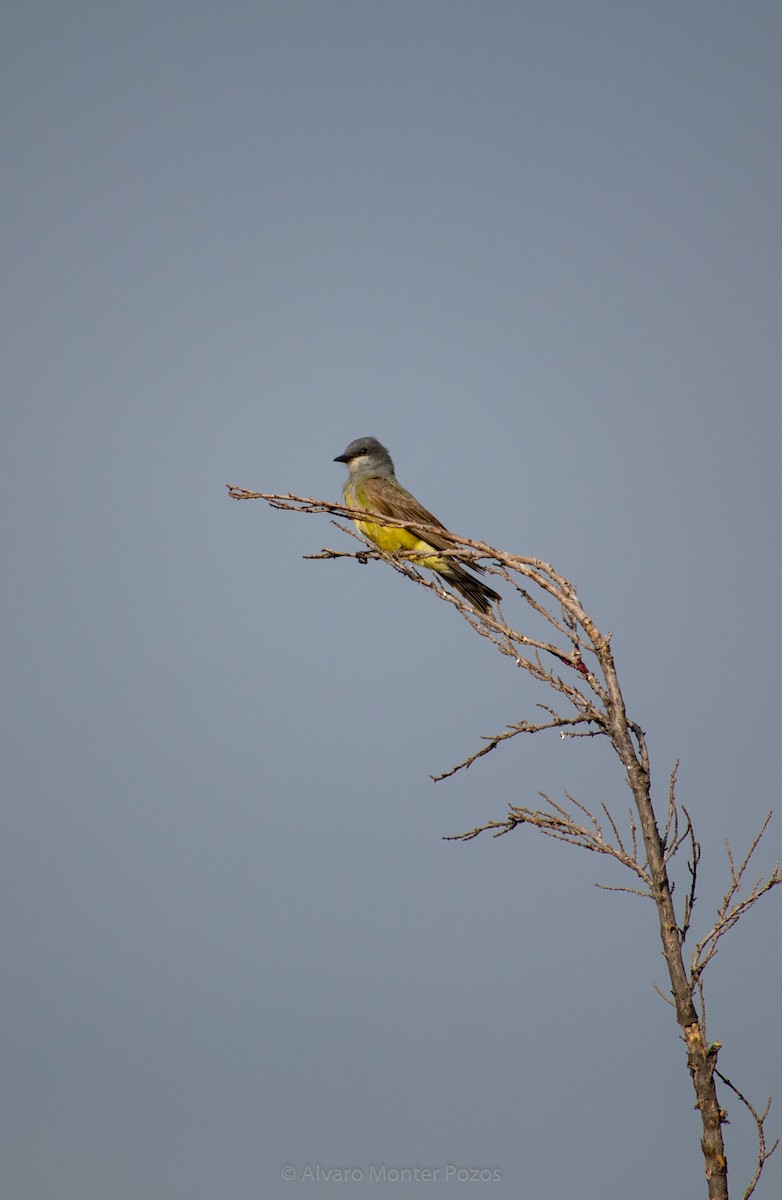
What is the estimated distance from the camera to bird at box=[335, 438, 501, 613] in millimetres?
10648

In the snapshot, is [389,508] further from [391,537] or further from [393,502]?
[391,537]

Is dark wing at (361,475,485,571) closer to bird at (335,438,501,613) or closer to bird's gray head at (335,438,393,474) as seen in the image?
bird at (335,438,501,613)

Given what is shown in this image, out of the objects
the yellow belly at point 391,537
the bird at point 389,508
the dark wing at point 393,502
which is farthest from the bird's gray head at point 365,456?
the yellow belly at point 391,537

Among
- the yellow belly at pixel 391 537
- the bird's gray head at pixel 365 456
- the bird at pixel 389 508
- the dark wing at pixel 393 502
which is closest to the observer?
the bird at pixel 389 508

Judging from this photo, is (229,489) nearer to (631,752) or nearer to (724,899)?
(631,752)

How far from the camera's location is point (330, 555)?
26.5 ft

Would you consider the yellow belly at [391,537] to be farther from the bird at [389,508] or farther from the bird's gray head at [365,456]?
the bird's gray head at [365,456]

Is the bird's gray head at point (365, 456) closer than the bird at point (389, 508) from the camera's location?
No

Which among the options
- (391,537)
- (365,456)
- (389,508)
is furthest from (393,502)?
(365,456)

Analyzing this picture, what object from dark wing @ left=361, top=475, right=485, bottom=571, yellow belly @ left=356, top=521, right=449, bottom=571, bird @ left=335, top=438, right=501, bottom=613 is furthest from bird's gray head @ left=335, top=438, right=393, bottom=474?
yellow belly @ left=356, top=521, right=449, bottom=571

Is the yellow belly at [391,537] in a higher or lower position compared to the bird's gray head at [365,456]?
lower

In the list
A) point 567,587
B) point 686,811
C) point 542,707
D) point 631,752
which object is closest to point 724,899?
point 686,811

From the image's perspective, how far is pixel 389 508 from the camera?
12781 millimetres

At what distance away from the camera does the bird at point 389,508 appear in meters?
10.6
